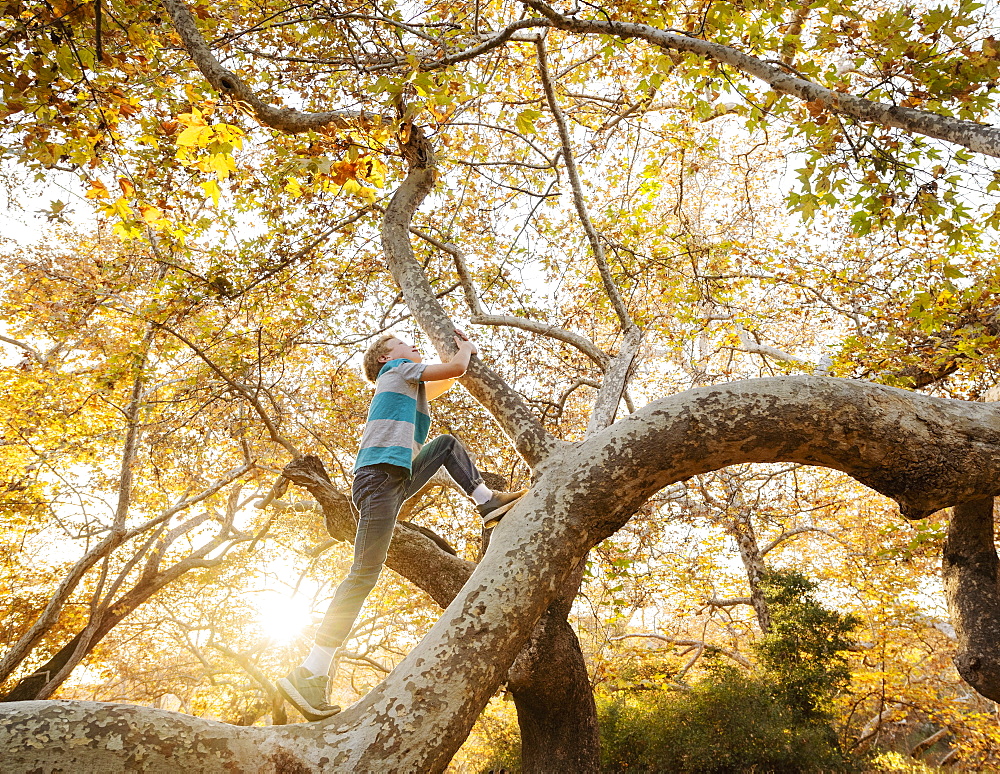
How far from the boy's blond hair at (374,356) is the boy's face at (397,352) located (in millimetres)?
26

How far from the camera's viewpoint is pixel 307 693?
7.75ft

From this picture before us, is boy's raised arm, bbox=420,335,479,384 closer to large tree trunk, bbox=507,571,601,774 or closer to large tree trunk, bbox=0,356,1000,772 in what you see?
large tree trunk, bbox=0,356,1000,772

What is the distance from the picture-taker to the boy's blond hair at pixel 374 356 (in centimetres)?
375

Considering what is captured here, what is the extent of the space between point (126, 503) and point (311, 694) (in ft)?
18.0

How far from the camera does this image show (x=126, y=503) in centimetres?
643

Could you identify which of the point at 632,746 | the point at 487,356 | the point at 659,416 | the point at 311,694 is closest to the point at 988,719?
the point at 632,746

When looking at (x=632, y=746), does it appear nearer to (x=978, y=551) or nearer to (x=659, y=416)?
(x=978, y=551)

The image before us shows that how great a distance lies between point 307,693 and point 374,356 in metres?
2.12

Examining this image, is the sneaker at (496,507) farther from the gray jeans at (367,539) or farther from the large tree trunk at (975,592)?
the large tree trunk at (975,592)

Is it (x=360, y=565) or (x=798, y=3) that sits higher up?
(x=798, y=3)

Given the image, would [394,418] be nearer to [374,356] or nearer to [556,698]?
[374,356]

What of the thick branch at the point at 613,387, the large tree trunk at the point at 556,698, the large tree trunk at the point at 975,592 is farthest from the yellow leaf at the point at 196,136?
the large tree trunk at the point at 975,592

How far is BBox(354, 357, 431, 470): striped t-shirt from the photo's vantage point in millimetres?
2957

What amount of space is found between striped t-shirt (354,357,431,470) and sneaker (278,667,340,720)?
101 centimetres
